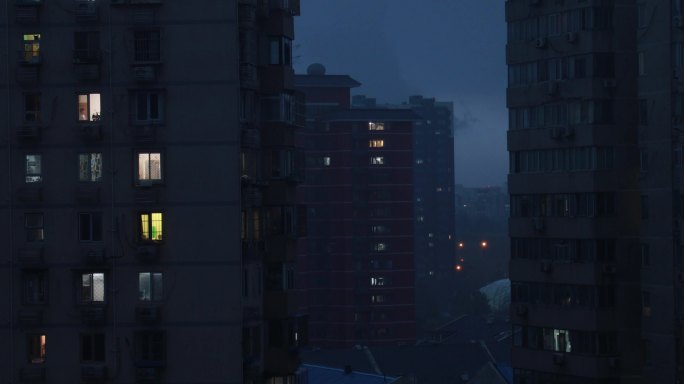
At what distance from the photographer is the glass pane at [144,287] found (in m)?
37.8

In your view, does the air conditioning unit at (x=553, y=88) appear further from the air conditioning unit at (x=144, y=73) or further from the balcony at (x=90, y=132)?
the balcony at (x=90, y=132)

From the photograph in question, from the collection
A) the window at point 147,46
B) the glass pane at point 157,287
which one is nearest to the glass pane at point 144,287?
the glass pane at point 157,287

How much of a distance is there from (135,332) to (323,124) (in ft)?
396

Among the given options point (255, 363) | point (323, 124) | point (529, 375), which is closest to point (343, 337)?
point (323, 124)

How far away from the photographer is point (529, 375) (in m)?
59.9

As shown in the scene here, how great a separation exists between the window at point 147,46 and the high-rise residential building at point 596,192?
76.9 feet

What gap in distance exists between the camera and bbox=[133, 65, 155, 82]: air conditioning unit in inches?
1483

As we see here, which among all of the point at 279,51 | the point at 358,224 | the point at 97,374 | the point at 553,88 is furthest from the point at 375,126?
the point at 97,374

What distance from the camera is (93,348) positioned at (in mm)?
37781

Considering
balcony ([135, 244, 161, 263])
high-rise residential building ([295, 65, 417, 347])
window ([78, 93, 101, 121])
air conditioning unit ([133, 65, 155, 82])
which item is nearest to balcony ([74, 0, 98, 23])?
air conditioning unit ([133, 65, 155, 82])

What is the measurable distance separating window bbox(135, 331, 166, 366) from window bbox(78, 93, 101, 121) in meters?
5.86

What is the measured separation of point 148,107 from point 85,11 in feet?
10.1

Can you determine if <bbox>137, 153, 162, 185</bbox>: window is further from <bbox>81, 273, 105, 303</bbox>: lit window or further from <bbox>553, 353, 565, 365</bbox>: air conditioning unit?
<bbox>553, 353, 565, 365</bbox>: air conditioning unit

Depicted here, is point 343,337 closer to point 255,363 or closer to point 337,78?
point 337,78
